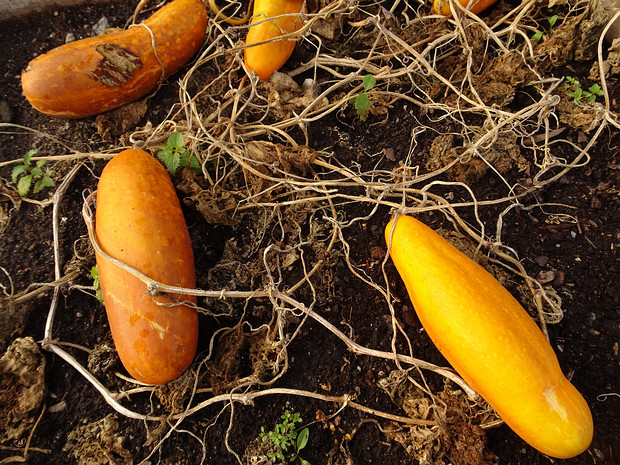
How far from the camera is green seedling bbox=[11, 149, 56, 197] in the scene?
1.80m

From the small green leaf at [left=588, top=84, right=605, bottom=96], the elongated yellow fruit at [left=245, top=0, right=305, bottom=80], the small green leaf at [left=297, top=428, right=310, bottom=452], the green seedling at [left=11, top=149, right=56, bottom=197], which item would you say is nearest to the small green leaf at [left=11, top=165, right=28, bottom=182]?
the green seedling at [left=11, top=149, right=56, bottom=197]

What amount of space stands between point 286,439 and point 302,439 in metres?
0.06

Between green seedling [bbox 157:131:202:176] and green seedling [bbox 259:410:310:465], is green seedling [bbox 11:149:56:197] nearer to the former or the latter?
green seedling [bbox 157:131:202:176]

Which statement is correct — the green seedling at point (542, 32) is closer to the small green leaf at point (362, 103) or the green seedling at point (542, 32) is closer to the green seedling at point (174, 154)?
the small green leaf at point (362, 103)

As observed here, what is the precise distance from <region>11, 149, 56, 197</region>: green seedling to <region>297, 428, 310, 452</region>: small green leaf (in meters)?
1.55

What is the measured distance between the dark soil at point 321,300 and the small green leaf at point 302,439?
3 centimetres

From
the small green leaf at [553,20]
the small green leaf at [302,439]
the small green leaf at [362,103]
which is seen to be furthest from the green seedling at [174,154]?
the small green leaf at [553,20]

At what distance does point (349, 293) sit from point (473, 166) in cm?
79

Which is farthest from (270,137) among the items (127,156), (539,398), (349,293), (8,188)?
(539,398)

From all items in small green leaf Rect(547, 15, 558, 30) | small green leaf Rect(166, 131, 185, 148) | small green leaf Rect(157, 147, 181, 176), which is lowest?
small green leaf Rect(157, 147, 181, 176)

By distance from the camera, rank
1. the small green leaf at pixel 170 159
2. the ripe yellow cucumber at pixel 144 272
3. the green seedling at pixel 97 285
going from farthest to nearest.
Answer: the small green leaf at pixel 170 159, the green seedling at pixel 97 285, the ripe yellow cucumber at pixel 144 272

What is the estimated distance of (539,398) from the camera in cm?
117

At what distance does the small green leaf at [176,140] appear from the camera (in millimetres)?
1732

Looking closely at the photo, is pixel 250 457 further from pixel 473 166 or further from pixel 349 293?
pixel 473 166
